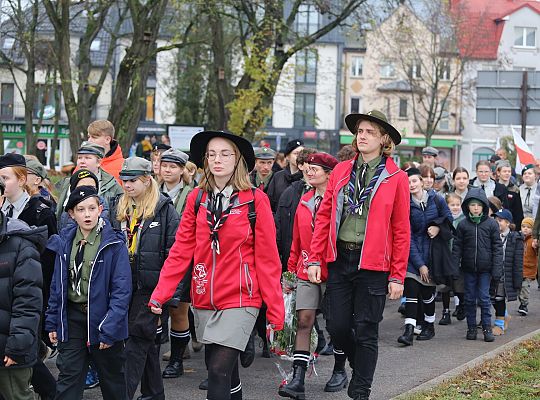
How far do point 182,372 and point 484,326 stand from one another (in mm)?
4048

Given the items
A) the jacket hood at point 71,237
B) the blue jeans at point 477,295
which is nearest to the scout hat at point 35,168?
the jacket hood at point 71,237

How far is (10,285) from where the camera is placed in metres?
5.79

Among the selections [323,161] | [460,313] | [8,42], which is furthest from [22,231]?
[8,42]

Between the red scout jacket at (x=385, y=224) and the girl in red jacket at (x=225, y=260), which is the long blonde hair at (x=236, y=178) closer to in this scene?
the girl in red jacket at (x=225, y=260)

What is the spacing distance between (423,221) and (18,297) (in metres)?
6.11

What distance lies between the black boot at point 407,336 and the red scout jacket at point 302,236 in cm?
266

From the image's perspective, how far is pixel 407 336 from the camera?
10.6 m

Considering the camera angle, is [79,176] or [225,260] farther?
[79,176]

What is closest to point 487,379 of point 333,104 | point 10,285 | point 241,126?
point 10,285

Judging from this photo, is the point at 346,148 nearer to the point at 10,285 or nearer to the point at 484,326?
the point at 484,326

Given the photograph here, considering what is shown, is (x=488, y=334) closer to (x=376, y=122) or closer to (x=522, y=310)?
(x=522, y=310)

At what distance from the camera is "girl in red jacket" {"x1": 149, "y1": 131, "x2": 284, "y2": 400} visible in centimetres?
599

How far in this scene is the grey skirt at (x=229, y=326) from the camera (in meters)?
5.95

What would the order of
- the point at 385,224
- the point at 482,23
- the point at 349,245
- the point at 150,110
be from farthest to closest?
the point at 150,110
the point at 482,23
the point at 349,245
the point at 385,224
